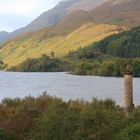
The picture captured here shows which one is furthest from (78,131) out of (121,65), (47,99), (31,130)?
(121,65)

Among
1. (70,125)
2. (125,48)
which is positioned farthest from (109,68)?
(70,125)

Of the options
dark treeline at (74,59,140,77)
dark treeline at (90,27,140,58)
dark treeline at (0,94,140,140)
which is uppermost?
dark treeline at (90,27,140,58)

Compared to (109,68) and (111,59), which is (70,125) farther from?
(111,59)

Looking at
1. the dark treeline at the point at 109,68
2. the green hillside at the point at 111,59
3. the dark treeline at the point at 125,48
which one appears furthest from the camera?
the dark treeline at the point at 125,48

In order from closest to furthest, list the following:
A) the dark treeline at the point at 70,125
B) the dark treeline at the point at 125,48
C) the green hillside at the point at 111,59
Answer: the dark treeline at the point at 70,125
the green hillside at the point at 111,59
the dark treeline at the point at 125,48

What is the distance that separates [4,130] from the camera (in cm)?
2277

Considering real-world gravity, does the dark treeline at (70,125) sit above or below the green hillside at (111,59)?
below

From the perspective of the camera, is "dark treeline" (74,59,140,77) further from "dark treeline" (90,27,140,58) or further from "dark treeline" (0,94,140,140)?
"dark treeline" (0,94,140,140)

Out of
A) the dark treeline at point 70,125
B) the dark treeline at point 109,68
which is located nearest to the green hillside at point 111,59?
the dark treeline at point 109,68

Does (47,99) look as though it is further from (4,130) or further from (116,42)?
(116,42)

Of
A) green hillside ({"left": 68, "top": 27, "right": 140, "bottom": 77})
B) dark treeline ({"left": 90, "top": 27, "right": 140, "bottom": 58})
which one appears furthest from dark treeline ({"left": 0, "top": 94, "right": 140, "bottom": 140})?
dark treeline ({"left": 90, "top": 27, "right": 140, "bottom": 58})

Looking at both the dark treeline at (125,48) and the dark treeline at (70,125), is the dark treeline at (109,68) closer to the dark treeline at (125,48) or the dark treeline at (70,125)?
the dark treeline at (125,48)

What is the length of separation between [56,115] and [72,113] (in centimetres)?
Answer: 102

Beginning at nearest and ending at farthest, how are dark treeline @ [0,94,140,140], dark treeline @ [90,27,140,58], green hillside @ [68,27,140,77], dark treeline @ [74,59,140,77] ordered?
dark treeline @ [0,94,140,140]
dark treeline @ [74,59,140,77]
green hillside @ [68,27,140,77]
dark treeline @ [90,27,140,58]
